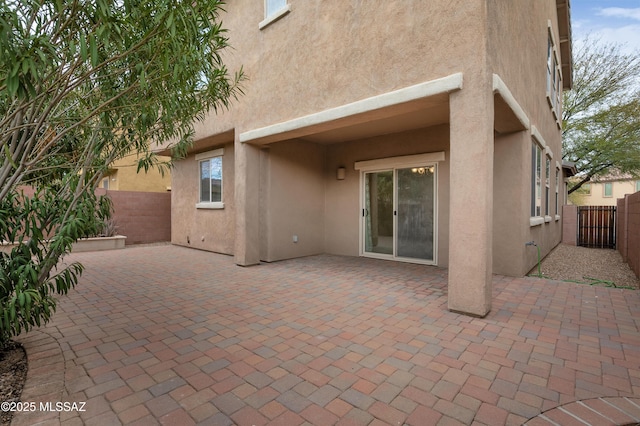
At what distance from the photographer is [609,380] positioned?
2561 mm

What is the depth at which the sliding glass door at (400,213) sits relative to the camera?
282 inches

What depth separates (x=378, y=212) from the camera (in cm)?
804

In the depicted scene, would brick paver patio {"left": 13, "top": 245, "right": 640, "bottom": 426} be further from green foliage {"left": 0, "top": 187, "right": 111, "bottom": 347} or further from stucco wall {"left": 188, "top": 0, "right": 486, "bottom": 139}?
stucco wall {"left": 188, "top": 0, "right": 486, "bottom": 139}

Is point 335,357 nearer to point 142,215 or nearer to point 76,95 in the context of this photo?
point 76,95

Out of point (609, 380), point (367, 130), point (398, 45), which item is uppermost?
point (398, 45)

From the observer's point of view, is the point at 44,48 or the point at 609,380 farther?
the point at 609,380

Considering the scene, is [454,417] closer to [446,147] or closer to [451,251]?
[451,251]

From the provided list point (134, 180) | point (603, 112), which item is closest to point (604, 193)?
point (603, 112)

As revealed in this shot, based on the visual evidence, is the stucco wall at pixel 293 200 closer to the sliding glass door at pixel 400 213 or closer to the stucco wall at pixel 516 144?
the sliding glass door at pixel 400 213

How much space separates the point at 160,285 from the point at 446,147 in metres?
6.34

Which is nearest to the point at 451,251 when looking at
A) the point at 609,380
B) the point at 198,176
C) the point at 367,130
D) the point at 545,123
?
the point at 609,380

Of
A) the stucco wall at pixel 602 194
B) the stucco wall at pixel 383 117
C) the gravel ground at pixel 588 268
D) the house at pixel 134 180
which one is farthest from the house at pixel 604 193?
the house at pixel 134 180

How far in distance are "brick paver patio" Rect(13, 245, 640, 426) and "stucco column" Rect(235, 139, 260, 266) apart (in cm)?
202

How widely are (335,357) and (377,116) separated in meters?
3.68
